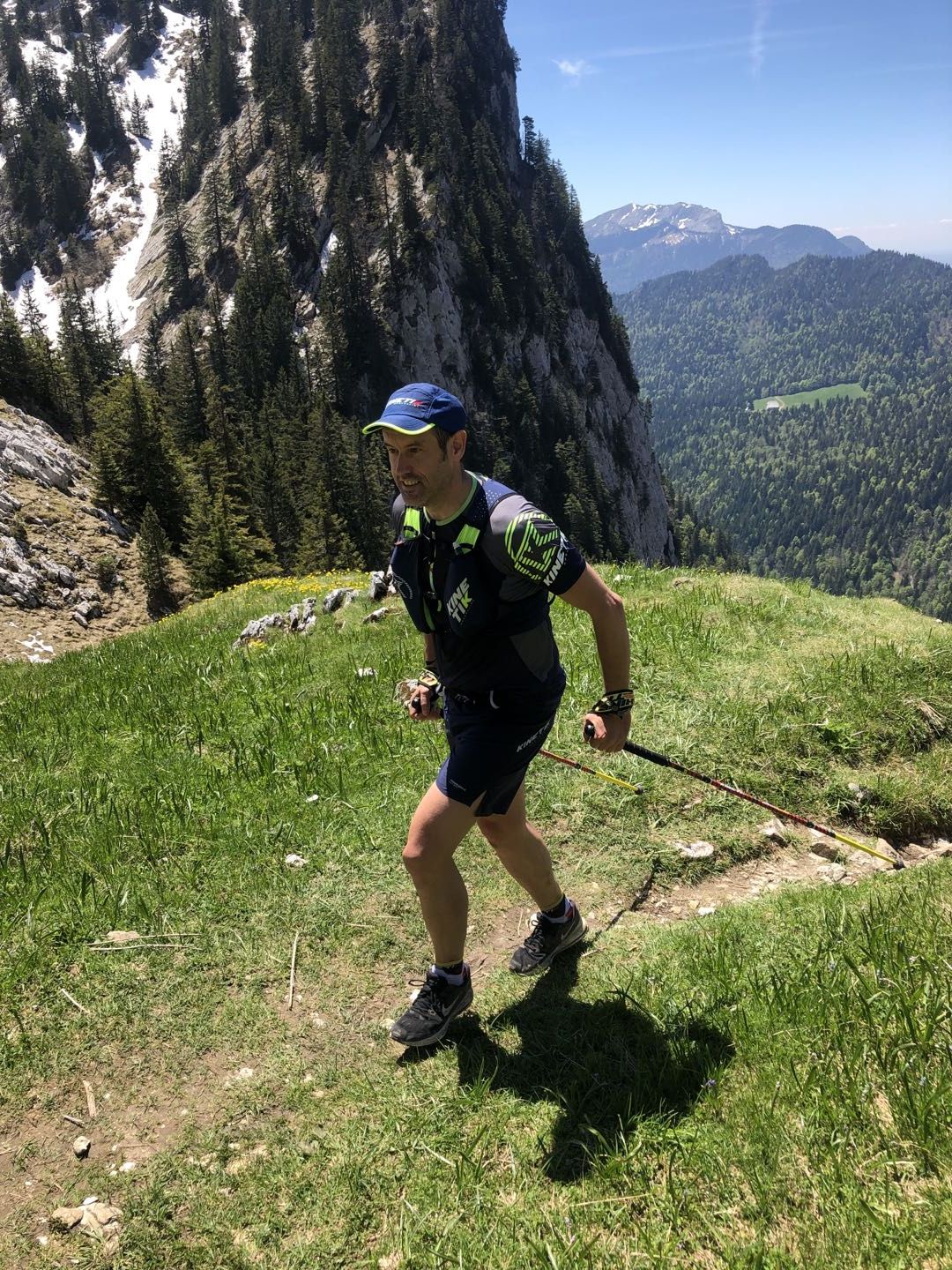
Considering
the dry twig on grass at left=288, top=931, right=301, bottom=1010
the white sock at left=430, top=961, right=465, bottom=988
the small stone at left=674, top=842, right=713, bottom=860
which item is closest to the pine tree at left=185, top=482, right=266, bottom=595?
the dry twig on grass at left=288, top=931, right=301, bottom=1010

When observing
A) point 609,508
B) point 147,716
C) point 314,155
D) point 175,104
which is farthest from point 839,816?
point 175,104

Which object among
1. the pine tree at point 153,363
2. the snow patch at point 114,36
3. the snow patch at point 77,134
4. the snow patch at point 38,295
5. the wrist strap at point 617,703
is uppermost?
the snow patch at point 114,36

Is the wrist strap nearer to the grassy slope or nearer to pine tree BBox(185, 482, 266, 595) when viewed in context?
the grassy slope

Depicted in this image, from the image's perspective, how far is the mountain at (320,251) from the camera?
95375 millimetres

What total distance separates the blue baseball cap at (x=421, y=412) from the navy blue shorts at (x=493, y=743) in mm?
1394

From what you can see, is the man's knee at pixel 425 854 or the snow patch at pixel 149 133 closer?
the man's knee at pixel 425 854

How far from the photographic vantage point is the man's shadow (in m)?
3.58

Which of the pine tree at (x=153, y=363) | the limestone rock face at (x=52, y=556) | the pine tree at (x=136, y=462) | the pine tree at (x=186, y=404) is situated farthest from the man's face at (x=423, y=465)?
the pine tree at (x=153, y=363)

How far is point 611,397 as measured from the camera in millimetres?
167250

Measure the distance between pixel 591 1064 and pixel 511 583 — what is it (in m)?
2.56

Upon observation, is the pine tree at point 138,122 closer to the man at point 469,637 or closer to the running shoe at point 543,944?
the man at point 469,637

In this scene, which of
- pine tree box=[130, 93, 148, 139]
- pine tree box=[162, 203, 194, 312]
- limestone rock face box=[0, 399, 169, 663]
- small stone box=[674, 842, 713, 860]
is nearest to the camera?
small stone box=[674, 842, 713, 860]

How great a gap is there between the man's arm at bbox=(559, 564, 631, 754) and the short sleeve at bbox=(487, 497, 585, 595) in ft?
0.36

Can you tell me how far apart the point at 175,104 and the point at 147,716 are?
215480 millimetres
